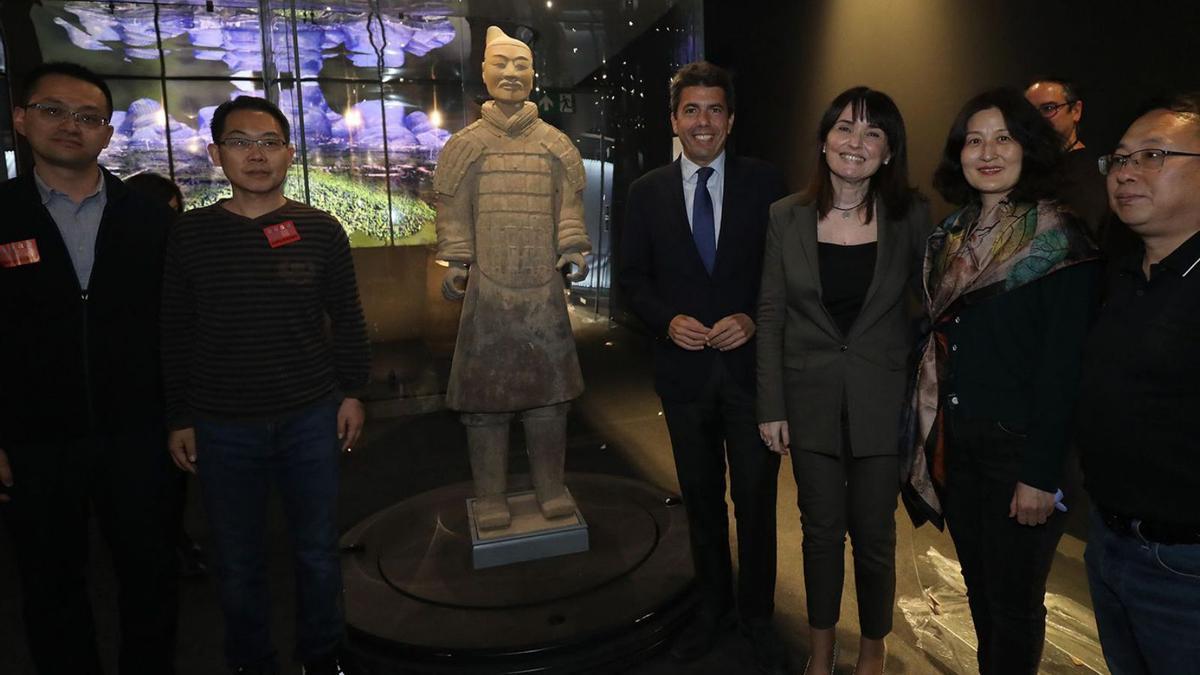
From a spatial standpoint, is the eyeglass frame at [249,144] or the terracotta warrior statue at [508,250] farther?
the terracotta warrior statue at [508,250]

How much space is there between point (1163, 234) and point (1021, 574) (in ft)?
2.98

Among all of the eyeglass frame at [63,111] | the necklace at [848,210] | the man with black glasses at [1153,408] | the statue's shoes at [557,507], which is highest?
the eyeglass frame at [63,111]

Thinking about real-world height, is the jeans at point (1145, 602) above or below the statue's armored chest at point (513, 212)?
below

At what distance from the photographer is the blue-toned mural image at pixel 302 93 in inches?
279

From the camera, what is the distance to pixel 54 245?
2.13 meters

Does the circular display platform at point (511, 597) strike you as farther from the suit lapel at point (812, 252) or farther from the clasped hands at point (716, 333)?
the suit lapel at point (812, 252)

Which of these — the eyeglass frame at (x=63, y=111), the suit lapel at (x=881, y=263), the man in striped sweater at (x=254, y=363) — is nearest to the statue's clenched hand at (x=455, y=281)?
the man in striped sweater at (x=254, y=363)

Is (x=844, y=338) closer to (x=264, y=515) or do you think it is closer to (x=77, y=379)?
(x=264, y=515)

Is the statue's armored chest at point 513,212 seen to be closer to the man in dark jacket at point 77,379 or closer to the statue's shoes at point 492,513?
the statue's shoes at point 492,513

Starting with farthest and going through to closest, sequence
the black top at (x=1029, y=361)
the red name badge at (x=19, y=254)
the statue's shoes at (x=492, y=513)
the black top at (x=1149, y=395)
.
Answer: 1. the statue's shoes at (x=492, y=513)
2. the red name badge at (x=19, y=254)
3. the black top at (x=1029, y=361)
4. the black top at (x=1149, y=395)

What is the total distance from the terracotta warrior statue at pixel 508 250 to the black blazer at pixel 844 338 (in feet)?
3.83

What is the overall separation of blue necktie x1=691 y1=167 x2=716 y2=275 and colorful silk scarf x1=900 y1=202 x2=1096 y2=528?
77cm

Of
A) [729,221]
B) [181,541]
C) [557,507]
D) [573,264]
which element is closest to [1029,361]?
[729,221]

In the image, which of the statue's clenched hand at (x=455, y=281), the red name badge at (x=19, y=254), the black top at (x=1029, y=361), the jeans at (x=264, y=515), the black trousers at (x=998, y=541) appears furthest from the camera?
the statue's clenched hand at (x=455, y=281)
